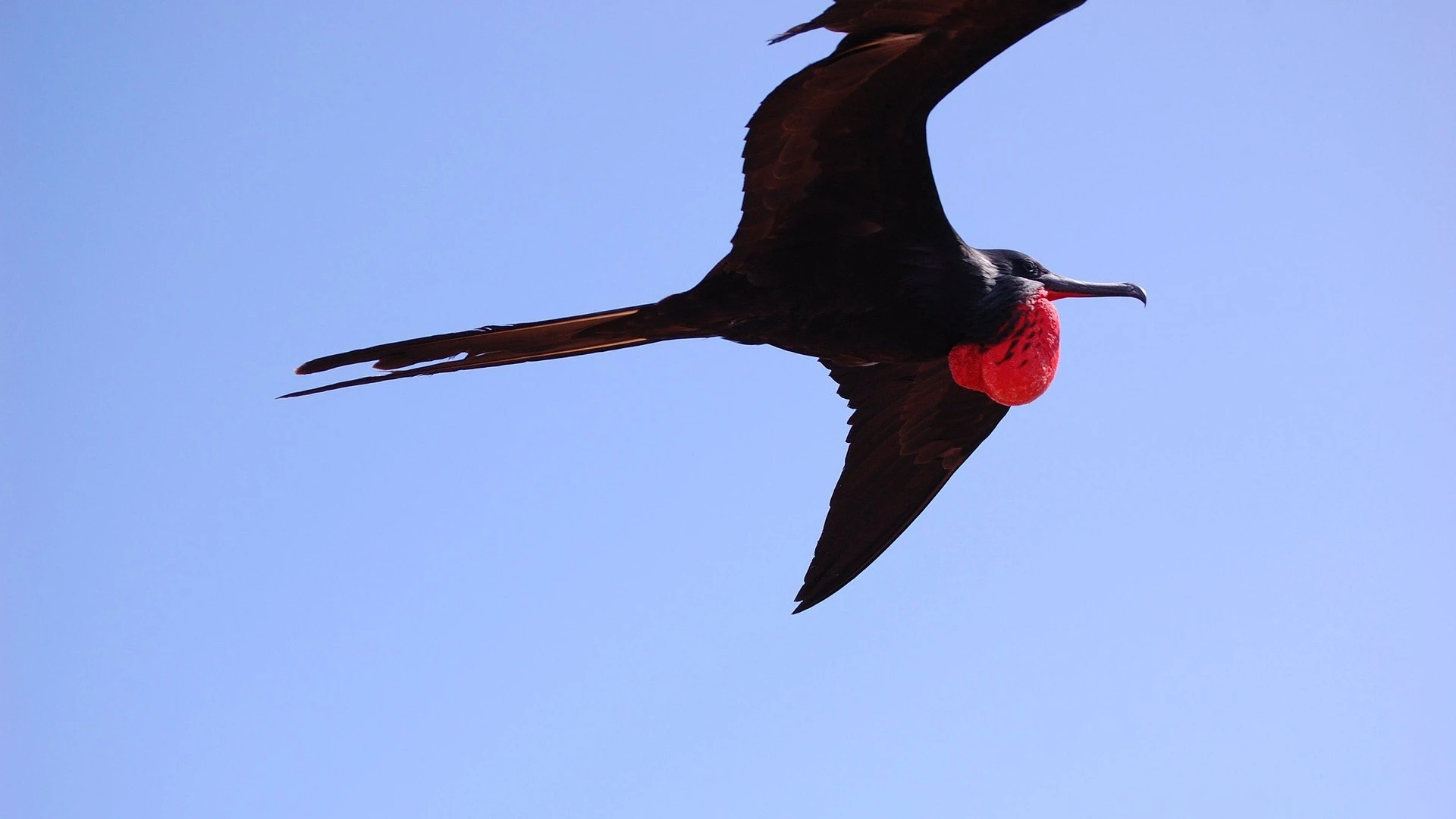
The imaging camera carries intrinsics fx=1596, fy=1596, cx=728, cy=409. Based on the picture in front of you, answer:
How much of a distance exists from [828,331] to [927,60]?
2.82ft

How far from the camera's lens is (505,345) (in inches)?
157

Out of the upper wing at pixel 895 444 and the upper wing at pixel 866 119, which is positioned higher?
the upper wing at pixel 866 119

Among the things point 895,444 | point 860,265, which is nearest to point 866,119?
point 860,265

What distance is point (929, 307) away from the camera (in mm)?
4379

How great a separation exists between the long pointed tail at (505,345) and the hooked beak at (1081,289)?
1.12 metres

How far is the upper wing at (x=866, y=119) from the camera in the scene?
12.2ft

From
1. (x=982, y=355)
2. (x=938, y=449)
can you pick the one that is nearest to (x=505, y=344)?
(x=982, y=355)

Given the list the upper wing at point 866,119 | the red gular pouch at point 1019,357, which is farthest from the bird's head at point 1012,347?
the upper wing at point 866,119

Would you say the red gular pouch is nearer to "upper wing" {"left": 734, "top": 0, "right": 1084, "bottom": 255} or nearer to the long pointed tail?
"upper wing" {"left": 734, "top": 0, "right": 1084, "bottom": 255}

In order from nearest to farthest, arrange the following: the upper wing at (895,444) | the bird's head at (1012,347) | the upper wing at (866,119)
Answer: the upper wing at (866,119) < the bird's head at (1012,347) < the upper wing at (895,444)

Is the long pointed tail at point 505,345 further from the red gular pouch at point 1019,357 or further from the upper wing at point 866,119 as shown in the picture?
the red gular pouch at point 1019,357

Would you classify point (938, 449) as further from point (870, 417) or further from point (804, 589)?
point (804, 589)

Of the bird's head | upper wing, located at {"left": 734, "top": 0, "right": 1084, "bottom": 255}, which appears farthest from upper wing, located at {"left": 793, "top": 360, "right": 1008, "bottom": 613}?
upper wing, located at {"left": 734, "top": 0, "right": 1084, "bottom": 255}

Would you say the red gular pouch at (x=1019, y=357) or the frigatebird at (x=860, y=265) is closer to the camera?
the frigatebird at (x=860, y=265)
